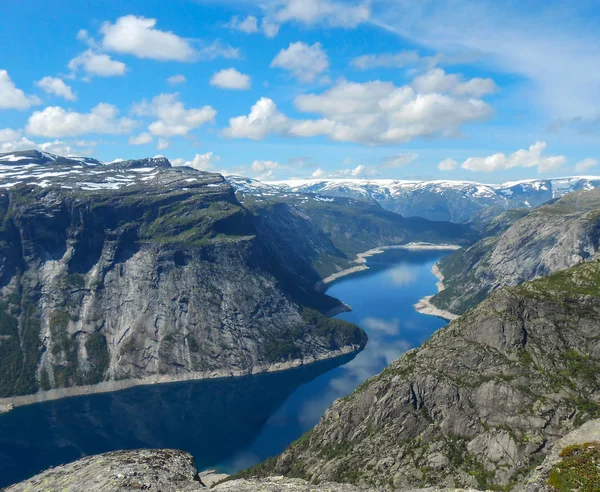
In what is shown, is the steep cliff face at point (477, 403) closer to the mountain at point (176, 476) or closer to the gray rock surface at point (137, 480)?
the mountain at point (176, 476)

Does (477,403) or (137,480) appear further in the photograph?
(477,403)

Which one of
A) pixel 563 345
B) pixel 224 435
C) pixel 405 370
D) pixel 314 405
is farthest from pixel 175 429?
pixel 563 345

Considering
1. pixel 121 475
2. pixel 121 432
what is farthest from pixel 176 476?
pixel 121 432

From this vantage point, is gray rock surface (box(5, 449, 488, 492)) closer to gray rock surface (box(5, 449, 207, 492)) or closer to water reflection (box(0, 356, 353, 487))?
gray rock surface (box(5, 449, 207, 492))

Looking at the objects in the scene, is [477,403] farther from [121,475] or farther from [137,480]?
[121,475]

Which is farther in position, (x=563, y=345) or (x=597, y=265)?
(x=597, y=265)

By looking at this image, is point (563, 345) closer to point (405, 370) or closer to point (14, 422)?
point (405, 370)

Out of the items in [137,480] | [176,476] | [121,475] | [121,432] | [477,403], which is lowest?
[121,432]

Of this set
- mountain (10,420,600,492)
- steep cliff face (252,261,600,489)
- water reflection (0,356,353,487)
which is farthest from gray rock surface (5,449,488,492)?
water reflection (0,356,353,487)
